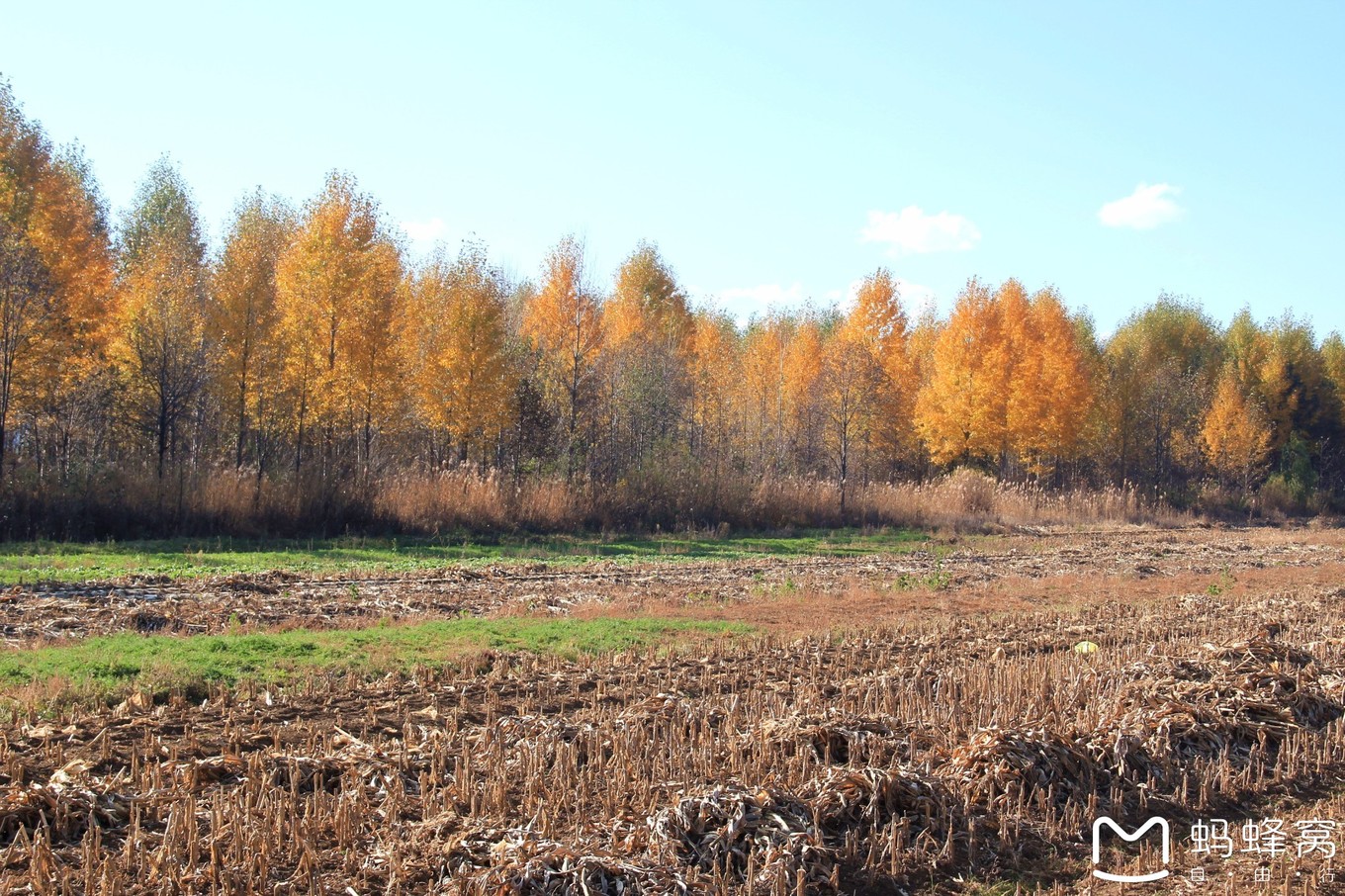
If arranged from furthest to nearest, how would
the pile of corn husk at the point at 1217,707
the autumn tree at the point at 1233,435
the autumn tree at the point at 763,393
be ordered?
the autumn tree at the point at 763,393 < the autumn tree at the point at 1233,435 < the pile of corn husk at the point at 1217,707

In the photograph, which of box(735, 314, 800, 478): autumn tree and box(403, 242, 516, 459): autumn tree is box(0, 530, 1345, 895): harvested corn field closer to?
box(403, 242, 516, 459): autumn tree

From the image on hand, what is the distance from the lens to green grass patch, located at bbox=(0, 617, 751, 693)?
895cm

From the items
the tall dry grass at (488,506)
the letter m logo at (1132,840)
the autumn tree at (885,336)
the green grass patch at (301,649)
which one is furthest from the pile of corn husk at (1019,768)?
the autumn tree at (885,336)

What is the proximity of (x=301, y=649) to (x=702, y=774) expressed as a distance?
5.64 meters

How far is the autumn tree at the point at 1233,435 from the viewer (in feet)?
180

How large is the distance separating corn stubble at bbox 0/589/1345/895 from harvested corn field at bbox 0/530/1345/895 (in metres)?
0.02

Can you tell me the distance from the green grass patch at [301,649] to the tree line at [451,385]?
1437 centimetres

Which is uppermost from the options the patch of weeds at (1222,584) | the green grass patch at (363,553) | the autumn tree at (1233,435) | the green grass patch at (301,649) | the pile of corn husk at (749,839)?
the autumn tree at (1233,435)

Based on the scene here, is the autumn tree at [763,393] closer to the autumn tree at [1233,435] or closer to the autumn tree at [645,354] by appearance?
the autumn tree at [645,354]

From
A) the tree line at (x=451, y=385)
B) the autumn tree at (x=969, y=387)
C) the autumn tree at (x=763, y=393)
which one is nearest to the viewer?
the tree line at (x=451, y=385)

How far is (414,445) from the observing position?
47.0m

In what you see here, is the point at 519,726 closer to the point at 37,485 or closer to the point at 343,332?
the point at 37,485

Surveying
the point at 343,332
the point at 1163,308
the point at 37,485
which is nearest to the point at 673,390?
the point at 343,332

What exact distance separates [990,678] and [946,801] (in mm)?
3617
